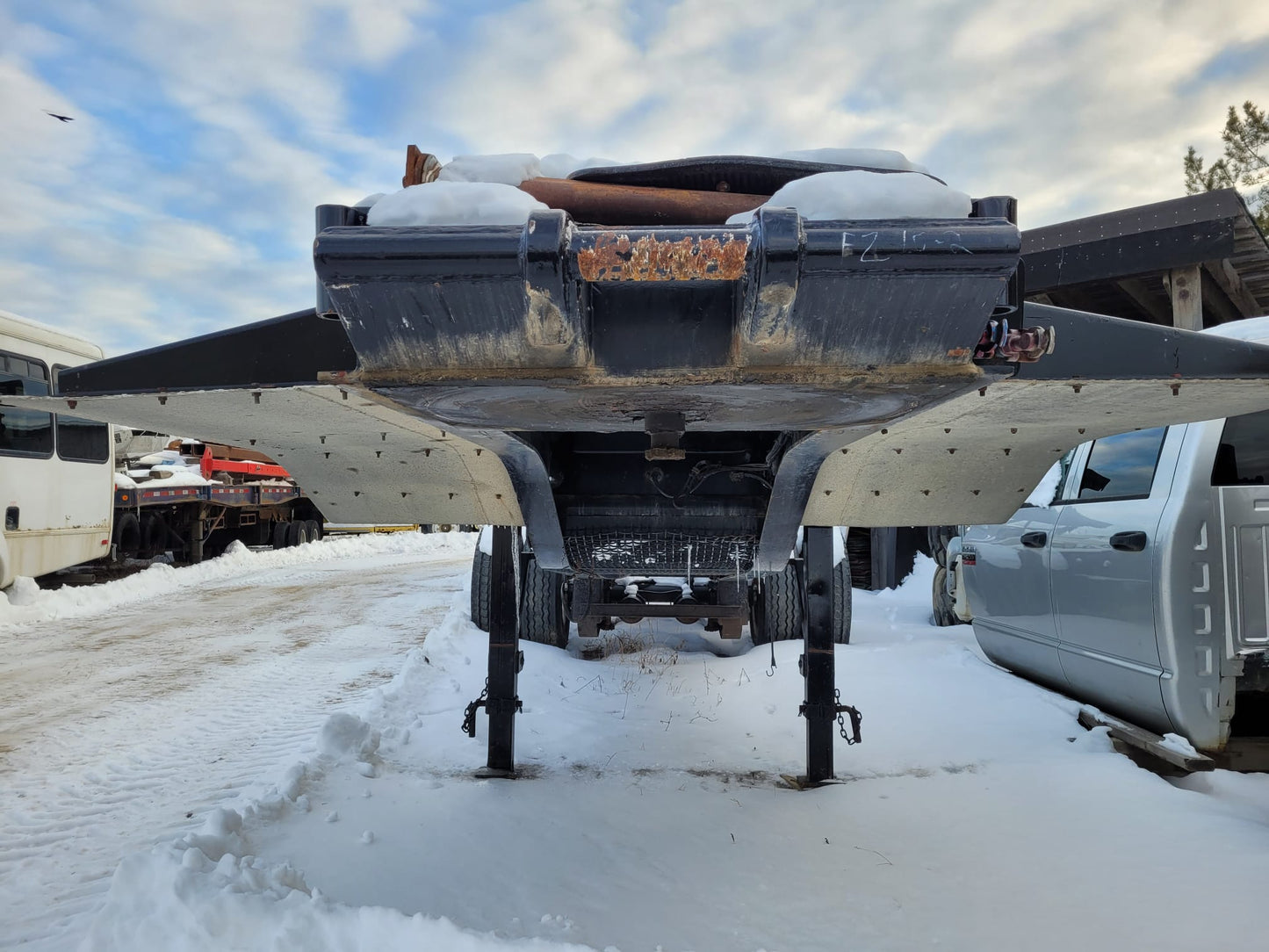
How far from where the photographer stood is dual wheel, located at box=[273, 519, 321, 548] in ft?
51.5

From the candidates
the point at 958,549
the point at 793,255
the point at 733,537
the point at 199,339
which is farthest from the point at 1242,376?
the point at 958,549

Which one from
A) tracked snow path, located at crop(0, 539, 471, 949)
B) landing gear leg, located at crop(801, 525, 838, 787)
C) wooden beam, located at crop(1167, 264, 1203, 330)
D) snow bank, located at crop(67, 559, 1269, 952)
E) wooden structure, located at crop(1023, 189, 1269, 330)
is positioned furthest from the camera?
wooden beam, located at crop(1167, 264, 1203, 330)

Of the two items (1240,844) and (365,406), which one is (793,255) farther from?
(1240,844)

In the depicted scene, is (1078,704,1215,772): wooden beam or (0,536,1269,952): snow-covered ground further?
(1078,704,1215,772): wooden beam

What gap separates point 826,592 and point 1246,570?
5.30ft

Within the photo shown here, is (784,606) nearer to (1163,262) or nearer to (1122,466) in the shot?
(1122,466)

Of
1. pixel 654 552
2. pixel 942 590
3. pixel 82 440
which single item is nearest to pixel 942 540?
pixel 942 590

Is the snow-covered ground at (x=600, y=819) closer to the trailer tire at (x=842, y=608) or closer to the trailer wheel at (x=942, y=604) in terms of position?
the trailer tire at (x=842, y=608)

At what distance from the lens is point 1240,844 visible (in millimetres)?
2447

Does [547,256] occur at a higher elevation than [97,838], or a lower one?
higher

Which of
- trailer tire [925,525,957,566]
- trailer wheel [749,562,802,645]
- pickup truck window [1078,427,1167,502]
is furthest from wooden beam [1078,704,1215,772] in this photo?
trailer tire [925,525,957,566]

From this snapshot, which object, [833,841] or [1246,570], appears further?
[1246,570]

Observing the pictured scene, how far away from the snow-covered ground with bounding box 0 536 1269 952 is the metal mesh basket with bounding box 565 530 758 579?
904mm

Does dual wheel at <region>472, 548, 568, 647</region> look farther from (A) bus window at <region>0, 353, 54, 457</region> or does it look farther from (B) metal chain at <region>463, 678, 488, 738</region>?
(A) bus window at <region>0, 353, 54, 457</region>
